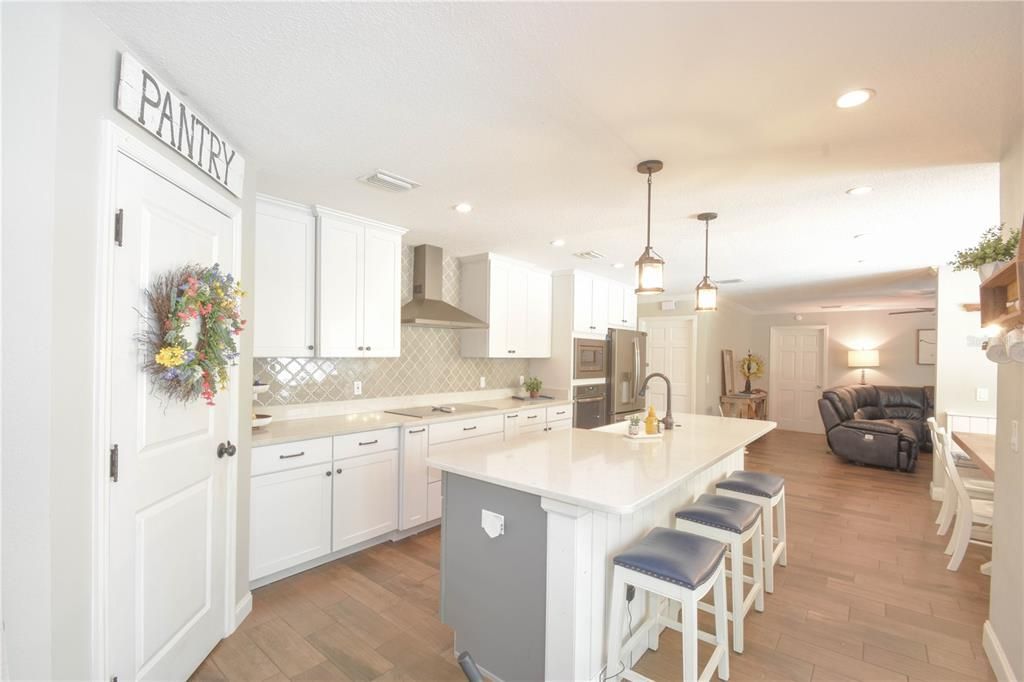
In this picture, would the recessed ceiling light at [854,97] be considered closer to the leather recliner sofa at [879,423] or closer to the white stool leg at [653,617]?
the white stool leg at [653,617]

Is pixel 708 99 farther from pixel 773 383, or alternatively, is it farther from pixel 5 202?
pixel 773 383

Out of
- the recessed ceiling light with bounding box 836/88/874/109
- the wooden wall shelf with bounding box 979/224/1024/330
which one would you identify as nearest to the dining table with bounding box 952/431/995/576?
the wooden wall shelf with bounding box 979/224/1024/330

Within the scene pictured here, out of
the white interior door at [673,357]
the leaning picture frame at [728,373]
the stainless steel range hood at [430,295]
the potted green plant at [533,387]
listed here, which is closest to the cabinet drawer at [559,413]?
the potted green plant at [533,387]

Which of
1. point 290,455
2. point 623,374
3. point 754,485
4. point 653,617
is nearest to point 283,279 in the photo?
point 290,455

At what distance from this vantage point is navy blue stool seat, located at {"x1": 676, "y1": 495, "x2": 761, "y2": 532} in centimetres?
214

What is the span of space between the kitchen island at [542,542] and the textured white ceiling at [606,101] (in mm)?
1478

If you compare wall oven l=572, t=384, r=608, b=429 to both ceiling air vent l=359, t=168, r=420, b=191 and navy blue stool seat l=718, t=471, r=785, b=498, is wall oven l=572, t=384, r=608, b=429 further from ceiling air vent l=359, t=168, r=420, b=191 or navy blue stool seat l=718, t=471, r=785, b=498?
ceiling air vent l=359, t=168, r=420, b=191

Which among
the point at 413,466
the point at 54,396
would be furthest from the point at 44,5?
the point at 413,466

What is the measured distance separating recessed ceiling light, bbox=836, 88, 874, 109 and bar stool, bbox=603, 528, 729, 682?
1797 millimetres

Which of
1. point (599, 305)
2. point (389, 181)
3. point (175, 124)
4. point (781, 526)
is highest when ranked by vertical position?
point (389, 181)

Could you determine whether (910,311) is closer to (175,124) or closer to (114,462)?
(175,124)

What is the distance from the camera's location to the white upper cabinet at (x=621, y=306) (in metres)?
5.89

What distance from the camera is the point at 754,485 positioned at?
8.93ft

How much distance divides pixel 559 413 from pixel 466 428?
4.58 ft
